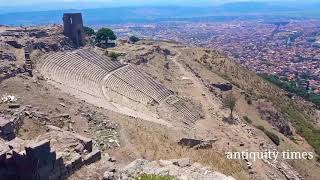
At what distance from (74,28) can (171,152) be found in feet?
88.2

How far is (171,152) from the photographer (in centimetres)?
2297

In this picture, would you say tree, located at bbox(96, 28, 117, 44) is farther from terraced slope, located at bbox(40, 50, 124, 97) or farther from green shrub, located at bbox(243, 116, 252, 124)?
green shrub, located at bbox(243, 116, 252, 124)

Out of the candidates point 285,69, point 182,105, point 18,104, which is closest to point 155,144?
point 18,104

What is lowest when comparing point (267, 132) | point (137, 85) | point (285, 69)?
point (285, 69)

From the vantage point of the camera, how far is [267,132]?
3766cm

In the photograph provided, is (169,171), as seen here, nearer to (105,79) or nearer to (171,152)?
(171,152)

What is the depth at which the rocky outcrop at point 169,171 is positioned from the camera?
16.2 metres

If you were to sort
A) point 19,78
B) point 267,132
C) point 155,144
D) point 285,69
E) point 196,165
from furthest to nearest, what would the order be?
point 285,69 → point 267,132 → point 19,78 → point 155,144 → point 196,165

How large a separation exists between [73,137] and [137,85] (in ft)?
69.9

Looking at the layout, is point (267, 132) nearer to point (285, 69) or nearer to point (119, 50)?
point (119, 50)

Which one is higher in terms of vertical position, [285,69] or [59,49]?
[59,49]

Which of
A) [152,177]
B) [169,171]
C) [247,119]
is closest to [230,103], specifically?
[247,119]

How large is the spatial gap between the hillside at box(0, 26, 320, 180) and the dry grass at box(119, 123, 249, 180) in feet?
0.22

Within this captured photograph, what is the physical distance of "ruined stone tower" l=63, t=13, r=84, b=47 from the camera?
45.9 meters
